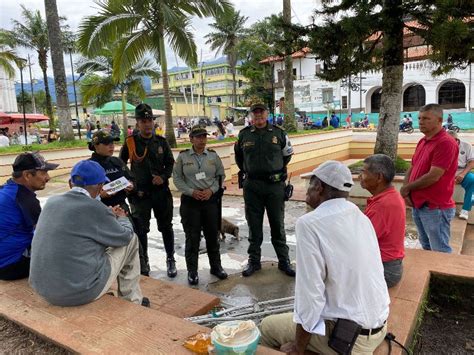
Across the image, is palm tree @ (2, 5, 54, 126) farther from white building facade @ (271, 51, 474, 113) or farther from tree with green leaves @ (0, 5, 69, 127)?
white building facade @ (271, 51, 474, 113)

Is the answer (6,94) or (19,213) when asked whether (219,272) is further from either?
(6,94)

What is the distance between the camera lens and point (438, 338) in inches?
114

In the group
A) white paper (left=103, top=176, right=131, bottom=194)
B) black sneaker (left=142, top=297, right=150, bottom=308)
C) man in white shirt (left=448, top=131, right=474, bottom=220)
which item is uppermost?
white paper (left=103, top=176, right=131, bottom=194)

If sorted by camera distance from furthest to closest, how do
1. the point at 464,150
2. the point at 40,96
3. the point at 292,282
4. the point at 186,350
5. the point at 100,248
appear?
1. the point at 40,96
2. the point at 464,150
3. the point at 292,282
4. the point at 100,248
5. the point at 186,350

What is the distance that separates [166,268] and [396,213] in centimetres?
302

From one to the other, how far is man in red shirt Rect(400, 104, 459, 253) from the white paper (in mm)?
2810

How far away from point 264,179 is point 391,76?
4.11 metres

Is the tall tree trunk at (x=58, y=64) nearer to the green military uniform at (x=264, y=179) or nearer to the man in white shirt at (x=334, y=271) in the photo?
the green military uniform at (x=264, y=179)

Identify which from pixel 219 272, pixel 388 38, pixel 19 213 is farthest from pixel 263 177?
pixel 388 38

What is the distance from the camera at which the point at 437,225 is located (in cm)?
371

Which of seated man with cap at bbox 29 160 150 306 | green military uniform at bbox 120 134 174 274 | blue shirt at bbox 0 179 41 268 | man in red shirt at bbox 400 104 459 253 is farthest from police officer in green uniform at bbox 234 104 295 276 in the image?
blue shirt at bbox 0 179 41 268

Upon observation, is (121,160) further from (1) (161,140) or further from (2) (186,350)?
(2) (186,350)

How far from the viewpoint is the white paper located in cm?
365

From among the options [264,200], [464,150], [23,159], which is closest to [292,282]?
[264,200]
